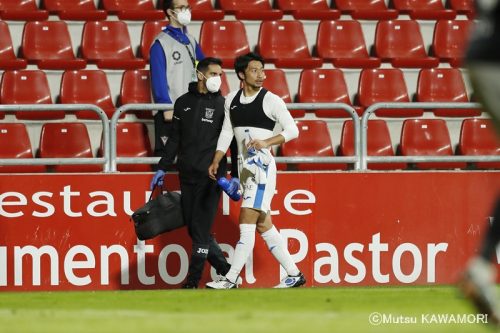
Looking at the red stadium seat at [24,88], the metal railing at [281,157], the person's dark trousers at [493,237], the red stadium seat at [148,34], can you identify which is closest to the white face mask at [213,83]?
the metal railing at [281,157]

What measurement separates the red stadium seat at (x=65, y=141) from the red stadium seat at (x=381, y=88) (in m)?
3.13

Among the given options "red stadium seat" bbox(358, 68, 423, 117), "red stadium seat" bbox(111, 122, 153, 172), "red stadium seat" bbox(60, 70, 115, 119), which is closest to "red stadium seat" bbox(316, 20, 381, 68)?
"red stadium seat" bbox(358, 68, 423, 117)

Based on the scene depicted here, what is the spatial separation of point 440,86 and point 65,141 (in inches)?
166

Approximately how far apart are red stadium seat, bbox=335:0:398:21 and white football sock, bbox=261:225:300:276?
4.47m

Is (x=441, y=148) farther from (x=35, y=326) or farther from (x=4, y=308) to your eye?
(x=35, y=326)

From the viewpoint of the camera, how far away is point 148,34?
528 inches

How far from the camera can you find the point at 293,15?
14234 mm

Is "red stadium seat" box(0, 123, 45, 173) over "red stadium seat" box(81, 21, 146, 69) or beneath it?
beneath

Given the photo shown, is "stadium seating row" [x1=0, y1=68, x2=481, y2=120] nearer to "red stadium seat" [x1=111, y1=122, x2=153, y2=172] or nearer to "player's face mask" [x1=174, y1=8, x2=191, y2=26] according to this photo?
"red stadium seat" [x1=111, y1=122, x2=153, y2=172]

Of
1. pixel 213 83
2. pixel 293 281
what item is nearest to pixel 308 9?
pixel 213 83

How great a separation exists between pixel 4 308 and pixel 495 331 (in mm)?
3584

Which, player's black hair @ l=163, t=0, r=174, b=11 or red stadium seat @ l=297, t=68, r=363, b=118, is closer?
player's black hair @ l=163, t=0, r=174, b=11

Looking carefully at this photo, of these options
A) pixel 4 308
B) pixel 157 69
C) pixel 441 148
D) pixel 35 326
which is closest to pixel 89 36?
pixel 157 69

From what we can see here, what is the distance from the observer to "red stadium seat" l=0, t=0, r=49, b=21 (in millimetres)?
13602
